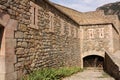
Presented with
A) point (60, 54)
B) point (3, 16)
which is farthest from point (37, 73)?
point (60, 54)

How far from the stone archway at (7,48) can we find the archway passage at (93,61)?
54.2 feet

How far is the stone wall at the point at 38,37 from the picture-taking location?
7.46 metres

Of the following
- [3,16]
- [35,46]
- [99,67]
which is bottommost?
Answer: [99,67]

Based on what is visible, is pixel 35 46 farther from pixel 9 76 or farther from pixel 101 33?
pixel 101 33

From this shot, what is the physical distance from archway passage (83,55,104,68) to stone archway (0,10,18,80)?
16520 millimetres

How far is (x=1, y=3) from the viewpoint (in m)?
6.47

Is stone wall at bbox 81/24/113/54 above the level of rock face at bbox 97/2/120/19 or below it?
below

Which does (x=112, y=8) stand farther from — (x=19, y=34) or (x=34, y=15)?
(x=19, y=34)

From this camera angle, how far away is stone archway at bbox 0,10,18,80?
6527 millimetres

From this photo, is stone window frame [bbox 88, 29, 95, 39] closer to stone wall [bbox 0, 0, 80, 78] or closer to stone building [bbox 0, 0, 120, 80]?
stone building [bbox 0, 0, 120, 80]

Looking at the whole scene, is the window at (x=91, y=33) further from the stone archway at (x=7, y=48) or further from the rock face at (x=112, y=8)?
the rock face at (x=112, y=8)

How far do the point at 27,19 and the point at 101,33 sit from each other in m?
14.9

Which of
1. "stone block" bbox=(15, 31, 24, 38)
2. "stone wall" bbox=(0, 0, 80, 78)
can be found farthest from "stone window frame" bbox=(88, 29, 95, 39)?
"stone block" bbox=(15, 31, 24, 38)

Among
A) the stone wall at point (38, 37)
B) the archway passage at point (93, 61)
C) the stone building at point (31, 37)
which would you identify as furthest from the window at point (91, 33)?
the stone wall at point (38, 37)
